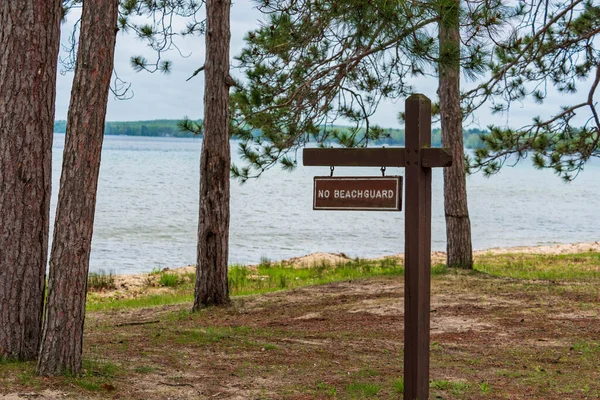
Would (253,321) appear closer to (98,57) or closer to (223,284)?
(223,284)

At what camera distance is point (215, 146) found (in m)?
9.16

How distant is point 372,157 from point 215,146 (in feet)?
14.6

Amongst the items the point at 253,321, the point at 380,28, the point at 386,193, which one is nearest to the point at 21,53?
the point at 386,193

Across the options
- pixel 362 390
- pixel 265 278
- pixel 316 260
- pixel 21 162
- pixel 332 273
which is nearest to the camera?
pixel 362 390

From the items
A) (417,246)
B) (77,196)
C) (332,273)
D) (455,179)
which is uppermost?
(455,179)

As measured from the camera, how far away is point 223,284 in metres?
9.43

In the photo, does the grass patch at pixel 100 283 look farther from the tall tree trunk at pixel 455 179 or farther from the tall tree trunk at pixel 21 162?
the tall tree trunk at pixel 21 162

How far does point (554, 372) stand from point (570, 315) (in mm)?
2632

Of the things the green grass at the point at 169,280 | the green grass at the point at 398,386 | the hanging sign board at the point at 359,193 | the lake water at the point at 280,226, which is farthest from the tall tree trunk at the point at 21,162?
the lake water at the point at 280,226

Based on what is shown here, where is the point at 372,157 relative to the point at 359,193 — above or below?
above

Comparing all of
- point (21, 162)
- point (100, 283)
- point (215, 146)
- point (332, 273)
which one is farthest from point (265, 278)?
point (21, 162)

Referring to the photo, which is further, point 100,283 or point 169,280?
point 169,280

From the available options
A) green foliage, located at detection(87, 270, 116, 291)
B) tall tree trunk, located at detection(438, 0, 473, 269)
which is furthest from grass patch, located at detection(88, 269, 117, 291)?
tall tree trunk, located at detection(438, 0, 473, 269)

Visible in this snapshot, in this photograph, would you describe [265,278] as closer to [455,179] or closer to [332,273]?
[332,273]
